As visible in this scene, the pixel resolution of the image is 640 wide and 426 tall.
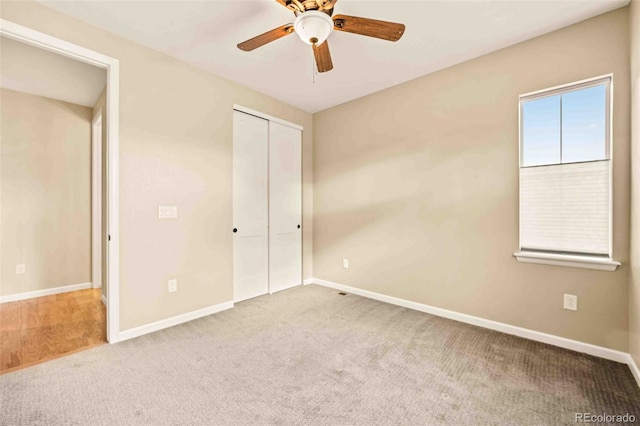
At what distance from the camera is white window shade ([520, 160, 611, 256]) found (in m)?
2.17

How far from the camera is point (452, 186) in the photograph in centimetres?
292

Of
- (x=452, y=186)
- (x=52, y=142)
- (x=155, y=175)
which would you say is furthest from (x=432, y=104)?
(x=52, y=142)

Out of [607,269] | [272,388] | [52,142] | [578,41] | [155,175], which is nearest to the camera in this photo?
[272,388]

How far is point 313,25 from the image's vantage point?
1.77 m

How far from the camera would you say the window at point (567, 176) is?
7.12 ft

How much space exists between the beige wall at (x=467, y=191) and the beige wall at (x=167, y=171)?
1.67 meters

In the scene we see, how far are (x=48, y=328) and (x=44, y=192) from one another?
6.69 ft

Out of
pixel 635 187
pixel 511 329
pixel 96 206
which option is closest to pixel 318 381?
pixel 511 329

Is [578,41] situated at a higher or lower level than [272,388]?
higher

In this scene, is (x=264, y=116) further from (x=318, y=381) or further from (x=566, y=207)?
(x=566, y=207)

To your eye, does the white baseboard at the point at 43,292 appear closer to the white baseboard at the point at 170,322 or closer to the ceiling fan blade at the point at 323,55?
the white baseboard at the point at 170,322

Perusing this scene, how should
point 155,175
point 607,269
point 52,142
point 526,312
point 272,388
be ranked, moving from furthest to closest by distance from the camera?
1. point 52,142
2. point 155,175
3. point 526,312
4. point 607,269
5. point 272,388

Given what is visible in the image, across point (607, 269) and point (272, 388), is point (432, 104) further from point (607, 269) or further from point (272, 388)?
point (272, 388)

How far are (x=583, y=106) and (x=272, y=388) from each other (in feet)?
10.8
